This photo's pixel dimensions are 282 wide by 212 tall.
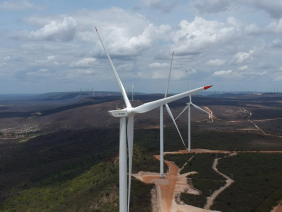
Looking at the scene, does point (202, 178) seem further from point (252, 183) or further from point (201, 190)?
point (252, 183)

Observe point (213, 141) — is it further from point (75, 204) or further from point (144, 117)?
point (144, 117)

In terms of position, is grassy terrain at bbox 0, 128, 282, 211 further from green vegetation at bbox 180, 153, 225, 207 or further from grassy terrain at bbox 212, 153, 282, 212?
grassy terrain at bbox 212, 153, 282, 212

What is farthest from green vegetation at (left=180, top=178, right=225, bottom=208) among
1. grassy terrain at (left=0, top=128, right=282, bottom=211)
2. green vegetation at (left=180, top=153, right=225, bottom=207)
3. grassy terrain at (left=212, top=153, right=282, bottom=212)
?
grassy terrain at (left=212, top=153, right=282, bottom=212)

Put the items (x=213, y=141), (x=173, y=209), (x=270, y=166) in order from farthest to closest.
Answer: (x=213, y=141)
(x=270, y=166)
(x=173, y=209)

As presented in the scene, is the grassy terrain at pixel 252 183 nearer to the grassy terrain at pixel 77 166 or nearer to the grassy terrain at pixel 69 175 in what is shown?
the grassy terrain at pixel 77 166

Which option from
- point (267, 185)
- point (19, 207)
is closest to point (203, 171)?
point (267, 185)

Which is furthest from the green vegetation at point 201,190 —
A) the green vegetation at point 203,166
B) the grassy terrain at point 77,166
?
the green vegetation at point 203,166
